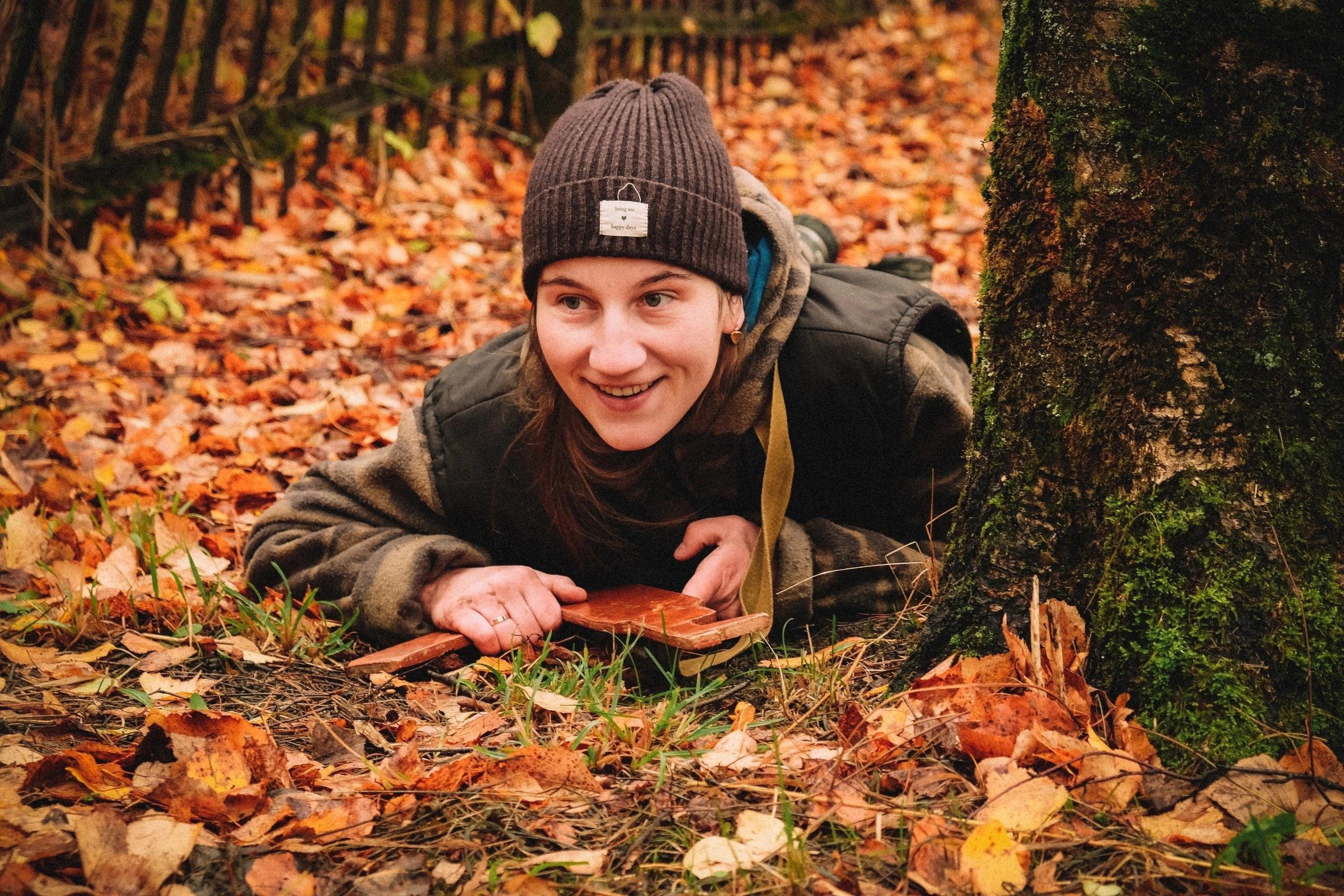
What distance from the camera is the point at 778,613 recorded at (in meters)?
2.35

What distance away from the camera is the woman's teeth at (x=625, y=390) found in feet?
7.29

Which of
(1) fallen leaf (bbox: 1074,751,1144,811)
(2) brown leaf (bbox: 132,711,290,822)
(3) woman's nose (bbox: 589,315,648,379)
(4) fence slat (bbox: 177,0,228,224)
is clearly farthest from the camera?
(4) fence slat (bbox: 177,0,228,224)

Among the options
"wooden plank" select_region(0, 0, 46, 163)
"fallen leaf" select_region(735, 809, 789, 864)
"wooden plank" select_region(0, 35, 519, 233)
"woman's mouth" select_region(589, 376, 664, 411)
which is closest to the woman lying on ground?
"woman's mouth" select_region(589, 376, 664, 411)

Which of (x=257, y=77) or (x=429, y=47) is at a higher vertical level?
(x=429, y=47)

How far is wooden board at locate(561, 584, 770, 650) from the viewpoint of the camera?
202 cm

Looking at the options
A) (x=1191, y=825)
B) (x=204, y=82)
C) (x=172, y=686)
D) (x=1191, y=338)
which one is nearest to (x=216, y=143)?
(x=204, y=82)

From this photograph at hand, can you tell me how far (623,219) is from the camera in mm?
2152

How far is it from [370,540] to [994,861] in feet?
5.57

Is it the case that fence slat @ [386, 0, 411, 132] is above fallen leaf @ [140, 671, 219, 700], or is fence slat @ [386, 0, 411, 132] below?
above

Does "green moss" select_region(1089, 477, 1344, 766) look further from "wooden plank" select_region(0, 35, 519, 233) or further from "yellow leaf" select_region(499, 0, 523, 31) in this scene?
"yellow leaf" select_region(499, 0, 523, 31)

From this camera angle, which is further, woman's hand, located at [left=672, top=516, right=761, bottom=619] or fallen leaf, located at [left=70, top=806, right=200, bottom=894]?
woman's hand, located at [left=672, top=516, right=761, bottom=619]

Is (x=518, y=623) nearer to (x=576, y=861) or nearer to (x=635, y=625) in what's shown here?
(x=635, y=625)

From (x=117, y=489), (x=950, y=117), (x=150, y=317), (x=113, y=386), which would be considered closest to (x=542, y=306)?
(x=117, y=489)

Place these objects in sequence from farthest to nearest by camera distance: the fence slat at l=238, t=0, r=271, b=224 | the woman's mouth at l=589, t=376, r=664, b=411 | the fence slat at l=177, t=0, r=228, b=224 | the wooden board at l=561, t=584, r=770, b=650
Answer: the fence slat at l=238, t=0, r=271, b=224, the fence slat at l=177, t=0, r=228, b=224, the woman's mouth at l=589, t=376, r=664, b=411, the wooden board at l=561, t=584, r=770, b=650
